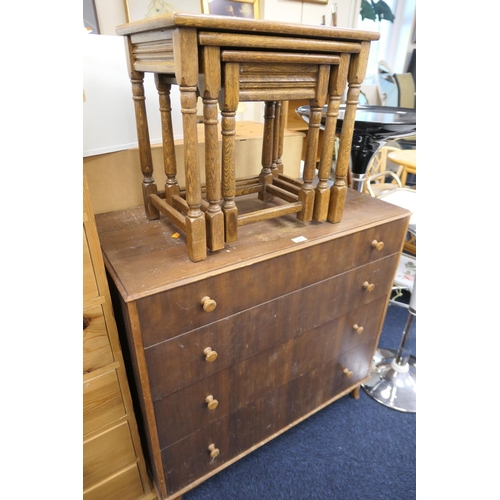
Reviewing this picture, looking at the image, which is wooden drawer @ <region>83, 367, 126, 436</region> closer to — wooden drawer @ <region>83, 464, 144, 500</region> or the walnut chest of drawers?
the walnut chest of drawers

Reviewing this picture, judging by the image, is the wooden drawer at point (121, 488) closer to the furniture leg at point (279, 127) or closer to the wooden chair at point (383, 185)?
the furniture leg at point (279, 127)

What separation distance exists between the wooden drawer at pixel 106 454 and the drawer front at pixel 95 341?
0.23 meters

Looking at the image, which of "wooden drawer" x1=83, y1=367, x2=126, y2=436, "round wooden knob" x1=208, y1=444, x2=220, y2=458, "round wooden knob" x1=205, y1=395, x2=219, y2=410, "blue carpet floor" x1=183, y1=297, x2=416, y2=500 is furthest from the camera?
"blue carpet floor" x1=183, y1=297, x2=416, y2=500

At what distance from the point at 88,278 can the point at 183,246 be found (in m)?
0.25

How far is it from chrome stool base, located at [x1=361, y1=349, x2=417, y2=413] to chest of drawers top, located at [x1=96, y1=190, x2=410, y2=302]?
0.77m

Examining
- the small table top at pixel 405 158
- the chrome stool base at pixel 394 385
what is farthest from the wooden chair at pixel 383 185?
the chrome stool base at pixel 394 385

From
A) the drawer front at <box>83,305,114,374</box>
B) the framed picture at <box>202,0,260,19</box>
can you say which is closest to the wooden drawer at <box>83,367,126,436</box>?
the drawer front at <box>83,305,114,374</box>

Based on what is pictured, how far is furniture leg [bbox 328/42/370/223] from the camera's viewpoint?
0.94 metres

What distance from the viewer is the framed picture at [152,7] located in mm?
1322

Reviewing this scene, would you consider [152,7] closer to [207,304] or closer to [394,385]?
[207,304]

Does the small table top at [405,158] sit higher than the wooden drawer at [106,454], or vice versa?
the small table top at [405,158]

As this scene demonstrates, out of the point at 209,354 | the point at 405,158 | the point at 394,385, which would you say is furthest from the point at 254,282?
the point at 405,158

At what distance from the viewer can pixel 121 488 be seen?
109 centimetres
